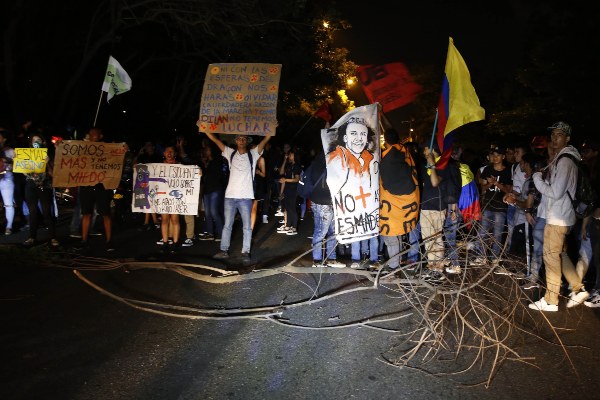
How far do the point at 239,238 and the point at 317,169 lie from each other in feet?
11.1

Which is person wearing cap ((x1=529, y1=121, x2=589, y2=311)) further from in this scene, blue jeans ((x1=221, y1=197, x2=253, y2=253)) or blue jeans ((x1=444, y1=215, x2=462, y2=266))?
blue jeans ((x1=221, y1=197, x2=253, y2=253))

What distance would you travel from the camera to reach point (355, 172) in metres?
6.54

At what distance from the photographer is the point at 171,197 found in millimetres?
8516

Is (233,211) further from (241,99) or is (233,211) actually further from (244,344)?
(244,344)

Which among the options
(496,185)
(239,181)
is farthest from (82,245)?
(496,185)

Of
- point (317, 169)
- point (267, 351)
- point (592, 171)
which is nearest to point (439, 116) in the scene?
point (317, 169)

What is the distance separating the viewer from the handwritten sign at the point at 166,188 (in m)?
8.50

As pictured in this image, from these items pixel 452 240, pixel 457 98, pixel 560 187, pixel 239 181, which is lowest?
pixel 452 240

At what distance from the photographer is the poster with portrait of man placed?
6.49 metres

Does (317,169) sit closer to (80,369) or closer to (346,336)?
(346,336)

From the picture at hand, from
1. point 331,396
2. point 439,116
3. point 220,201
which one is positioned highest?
point 439,116

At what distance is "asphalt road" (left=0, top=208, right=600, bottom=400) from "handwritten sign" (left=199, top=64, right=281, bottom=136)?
2.29 m

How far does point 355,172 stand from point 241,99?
2313 mm

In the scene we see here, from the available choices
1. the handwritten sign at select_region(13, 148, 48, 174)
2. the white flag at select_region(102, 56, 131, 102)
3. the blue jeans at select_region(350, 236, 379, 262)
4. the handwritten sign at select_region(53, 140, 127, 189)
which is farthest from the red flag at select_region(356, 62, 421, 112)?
the handwritten sign at select_region(13, 148, 48, 174)
